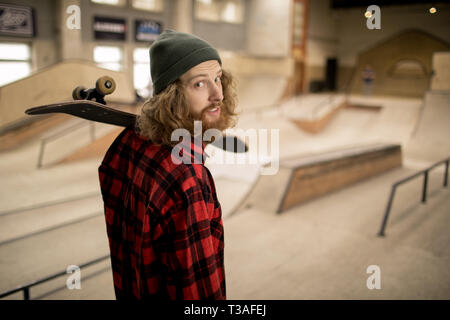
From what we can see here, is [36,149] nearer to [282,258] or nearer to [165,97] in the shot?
[282,258]

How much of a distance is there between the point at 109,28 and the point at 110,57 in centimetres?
114

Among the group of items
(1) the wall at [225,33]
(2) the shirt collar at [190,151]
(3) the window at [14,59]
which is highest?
(1) the wall at [225,33]

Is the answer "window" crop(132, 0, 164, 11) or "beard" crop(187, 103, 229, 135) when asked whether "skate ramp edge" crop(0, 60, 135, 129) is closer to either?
"beard" crop(187, 103, 229, 135)

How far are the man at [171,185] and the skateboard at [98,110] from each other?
80 mm

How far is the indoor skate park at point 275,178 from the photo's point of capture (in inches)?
134

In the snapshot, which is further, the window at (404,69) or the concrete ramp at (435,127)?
the window at (404,69)

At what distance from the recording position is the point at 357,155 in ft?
21.0

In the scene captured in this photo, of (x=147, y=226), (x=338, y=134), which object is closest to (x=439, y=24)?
(x=147, y=226)

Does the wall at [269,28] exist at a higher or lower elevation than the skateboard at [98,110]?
higher

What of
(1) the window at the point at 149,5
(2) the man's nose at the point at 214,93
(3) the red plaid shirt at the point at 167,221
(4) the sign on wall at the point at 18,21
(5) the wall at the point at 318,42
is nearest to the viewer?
(3) the red plaid shirt at the point at 167,221

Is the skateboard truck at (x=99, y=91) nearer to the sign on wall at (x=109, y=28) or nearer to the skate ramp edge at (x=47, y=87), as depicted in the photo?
the skate ramp edge at (x=47, y=87)

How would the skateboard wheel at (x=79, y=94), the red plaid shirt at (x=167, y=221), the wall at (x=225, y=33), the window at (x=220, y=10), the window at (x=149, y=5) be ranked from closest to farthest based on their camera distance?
the red plaid shirt at (x=167, y=221)
the skateboard wheel at (x=79, y=94)
the window at (x=149, y=5)
the wall at (x=225, y=33)
the window at (x=220, y=10)

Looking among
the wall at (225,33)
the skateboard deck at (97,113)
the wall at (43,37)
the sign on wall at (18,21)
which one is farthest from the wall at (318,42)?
the skateboard deck at (97,113)

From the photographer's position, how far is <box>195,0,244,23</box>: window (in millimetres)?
15671
